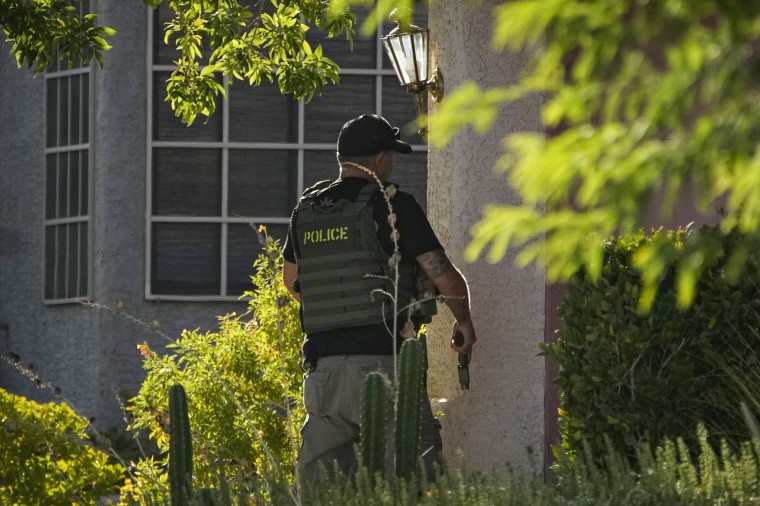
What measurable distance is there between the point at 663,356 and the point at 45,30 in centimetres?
334

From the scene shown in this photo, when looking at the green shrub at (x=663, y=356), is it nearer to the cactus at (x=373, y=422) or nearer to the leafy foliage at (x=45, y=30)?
the cactus at (x=373, y=422)

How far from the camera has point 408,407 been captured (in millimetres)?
5359

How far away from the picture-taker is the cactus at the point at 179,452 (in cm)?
538

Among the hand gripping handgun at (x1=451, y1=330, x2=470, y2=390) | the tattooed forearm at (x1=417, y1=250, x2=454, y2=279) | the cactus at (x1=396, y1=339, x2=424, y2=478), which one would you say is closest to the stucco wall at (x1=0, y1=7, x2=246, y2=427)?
the hand gripping handgun at (x1=451, y1=330, x2=470, y2=390)

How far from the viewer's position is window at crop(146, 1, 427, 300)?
11773 mm

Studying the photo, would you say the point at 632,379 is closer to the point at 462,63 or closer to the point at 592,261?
the point at 462,63

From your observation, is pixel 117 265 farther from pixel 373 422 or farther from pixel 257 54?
pixel 373 422

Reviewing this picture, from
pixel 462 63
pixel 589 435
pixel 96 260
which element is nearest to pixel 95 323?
pixel 96 260

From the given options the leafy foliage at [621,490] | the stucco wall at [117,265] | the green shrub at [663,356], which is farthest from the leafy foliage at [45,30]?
the stucco wall at [117,265]

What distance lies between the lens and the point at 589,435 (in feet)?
19.2

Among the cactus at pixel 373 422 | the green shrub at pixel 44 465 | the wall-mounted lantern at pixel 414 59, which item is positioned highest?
the wall-mounted lantern at pixel 414 59

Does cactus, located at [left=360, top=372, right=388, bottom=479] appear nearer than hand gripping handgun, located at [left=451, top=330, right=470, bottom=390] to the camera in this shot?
Yes

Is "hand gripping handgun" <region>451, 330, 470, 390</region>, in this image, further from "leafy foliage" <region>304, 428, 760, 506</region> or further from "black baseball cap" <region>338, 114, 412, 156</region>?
"leafy foliage" <region>304, 428, 760, 506</region>

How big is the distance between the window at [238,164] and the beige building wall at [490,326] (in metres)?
4.81
